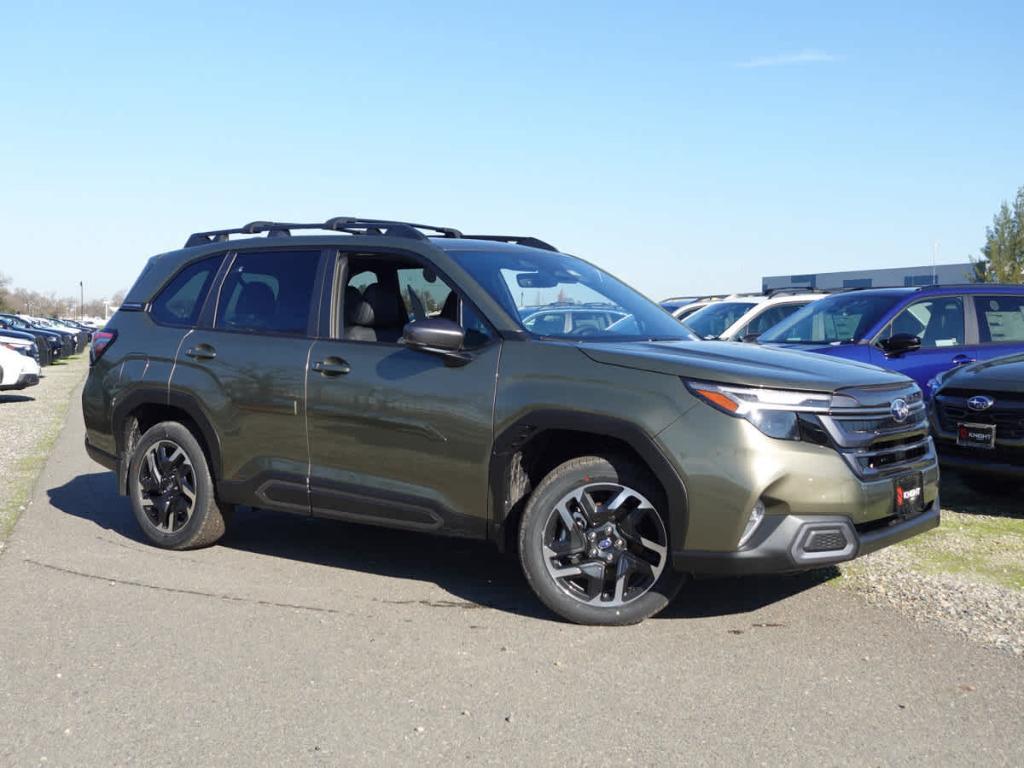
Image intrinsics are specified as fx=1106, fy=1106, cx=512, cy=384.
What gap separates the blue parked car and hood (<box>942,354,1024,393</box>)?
0.80 metres

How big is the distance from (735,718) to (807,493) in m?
1.16

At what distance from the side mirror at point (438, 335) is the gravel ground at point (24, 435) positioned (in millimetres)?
3421

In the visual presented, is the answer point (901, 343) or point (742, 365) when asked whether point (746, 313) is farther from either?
point (742, 365)

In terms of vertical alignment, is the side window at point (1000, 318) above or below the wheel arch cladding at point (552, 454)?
above

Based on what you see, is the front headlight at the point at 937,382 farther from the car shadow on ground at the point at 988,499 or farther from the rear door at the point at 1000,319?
the rear door at the point at 1000,319

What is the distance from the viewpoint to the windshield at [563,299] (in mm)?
5711

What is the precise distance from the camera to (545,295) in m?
6.05

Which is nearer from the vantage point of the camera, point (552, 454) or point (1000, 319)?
point (552, 454)

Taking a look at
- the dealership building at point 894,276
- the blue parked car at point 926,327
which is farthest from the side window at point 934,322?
the dealership building at point 894,276

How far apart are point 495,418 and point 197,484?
2307mm

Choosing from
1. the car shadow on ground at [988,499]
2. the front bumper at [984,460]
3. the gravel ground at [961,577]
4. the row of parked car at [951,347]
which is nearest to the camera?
the gravel ground at [961,577]

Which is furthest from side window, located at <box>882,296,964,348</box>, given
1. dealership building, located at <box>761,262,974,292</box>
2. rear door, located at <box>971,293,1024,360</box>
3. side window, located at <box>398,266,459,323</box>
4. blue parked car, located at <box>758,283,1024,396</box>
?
dealership building, located at <box>761,262,974,292</box>

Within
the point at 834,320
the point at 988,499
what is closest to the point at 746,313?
the point at 834,320

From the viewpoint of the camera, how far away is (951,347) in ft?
31.3
